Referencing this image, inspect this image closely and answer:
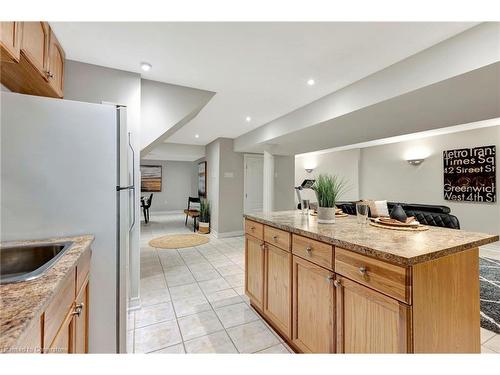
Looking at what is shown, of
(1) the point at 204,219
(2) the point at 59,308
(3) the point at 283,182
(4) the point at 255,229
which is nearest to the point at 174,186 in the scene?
(1) the point at 204,219

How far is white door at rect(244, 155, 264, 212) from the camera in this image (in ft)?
18.4

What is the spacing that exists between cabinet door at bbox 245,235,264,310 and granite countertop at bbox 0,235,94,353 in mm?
1364

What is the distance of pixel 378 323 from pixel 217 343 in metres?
1.23

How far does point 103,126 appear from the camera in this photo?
4.55 ft

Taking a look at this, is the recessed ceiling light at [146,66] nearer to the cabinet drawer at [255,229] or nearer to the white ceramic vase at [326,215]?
the cabinet drawer at [255,229]

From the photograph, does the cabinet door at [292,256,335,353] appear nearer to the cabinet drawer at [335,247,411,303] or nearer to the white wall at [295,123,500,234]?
the cabinet drawer at [335,247,411,303]

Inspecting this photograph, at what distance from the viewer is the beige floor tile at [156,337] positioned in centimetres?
170

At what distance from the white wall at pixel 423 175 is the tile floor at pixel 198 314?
89 centimetres

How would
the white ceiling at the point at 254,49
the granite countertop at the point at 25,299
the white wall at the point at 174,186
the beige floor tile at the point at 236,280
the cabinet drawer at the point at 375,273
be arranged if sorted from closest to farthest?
1. the granite countertop at the point at 25,299
2. the cabinet drawer at the point at 375,273
3. the white ceiling at the point at 254,49
4. the beige floor tile at the point at 236,280
5. the white wall at the point at 174,186

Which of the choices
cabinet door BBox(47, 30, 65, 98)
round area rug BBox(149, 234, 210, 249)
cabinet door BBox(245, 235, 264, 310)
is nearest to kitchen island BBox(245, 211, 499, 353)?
Answer: cabinet door BBox(245, 235, 264, 310)

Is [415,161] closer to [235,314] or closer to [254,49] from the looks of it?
[254,49]

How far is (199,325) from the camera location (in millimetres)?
1957

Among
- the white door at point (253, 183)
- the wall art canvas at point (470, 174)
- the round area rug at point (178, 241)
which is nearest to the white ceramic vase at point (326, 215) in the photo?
the round area rug at point (178, 241)

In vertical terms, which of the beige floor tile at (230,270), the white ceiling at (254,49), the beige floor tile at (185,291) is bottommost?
the beige floor tile at (185,291)
